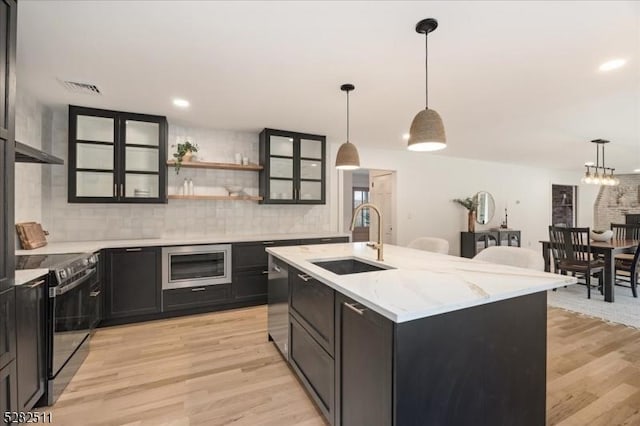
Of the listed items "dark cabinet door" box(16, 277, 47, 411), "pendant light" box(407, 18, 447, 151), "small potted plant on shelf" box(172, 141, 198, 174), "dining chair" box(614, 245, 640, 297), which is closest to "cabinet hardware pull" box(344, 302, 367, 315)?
"pendant light" box(407, 18, 447, 151)

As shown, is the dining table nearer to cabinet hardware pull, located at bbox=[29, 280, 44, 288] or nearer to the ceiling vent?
cabinet hardware pull, located at bbox=[29, 280, 44, 288]

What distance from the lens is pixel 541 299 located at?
157 cm

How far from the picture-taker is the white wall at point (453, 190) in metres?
5.88

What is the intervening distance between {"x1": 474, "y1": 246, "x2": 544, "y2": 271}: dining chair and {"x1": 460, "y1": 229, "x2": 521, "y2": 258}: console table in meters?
4.36

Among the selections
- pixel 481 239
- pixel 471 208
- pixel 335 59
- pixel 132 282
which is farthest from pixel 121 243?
pixel 481 239

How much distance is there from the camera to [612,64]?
2299mm

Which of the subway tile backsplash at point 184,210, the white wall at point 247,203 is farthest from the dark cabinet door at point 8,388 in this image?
the subway tile backsplash at point 184,210

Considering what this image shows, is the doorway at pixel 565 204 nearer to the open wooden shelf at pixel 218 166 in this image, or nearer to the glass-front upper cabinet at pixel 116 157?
the open wooden shelf at pixel 218 166

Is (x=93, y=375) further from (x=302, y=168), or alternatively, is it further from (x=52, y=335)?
(x=302, y=168)

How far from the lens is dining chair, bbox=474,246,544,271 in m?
2.01

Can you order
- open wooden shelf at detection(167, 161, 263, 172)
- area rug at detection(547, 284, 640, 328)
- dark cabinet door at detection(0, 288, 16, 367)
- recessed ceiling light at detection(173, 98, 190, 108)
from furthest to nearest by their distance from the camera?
1. open wooden shelf at detection(167, 161, 263, 172)
2. area rug at detection(547, 284, 640, 328)
3. recessed ceiling light at detection(173, 98, 190, 108)
4. dark cabinet door at detection(0, 288, 16, 367)

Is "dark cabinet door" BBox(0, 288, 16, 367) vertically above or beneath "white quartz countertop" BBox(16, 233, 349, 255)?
beneath

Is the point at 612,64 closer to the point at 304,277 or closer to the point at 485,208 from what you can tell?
the point at 304,277

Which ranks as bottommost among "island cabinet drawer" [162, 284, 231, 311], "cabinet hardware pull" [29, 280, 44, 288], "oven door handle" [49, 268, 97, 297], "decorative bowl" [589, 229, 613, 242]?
"island cabinet drawer" [162, 284, 231, 311]
